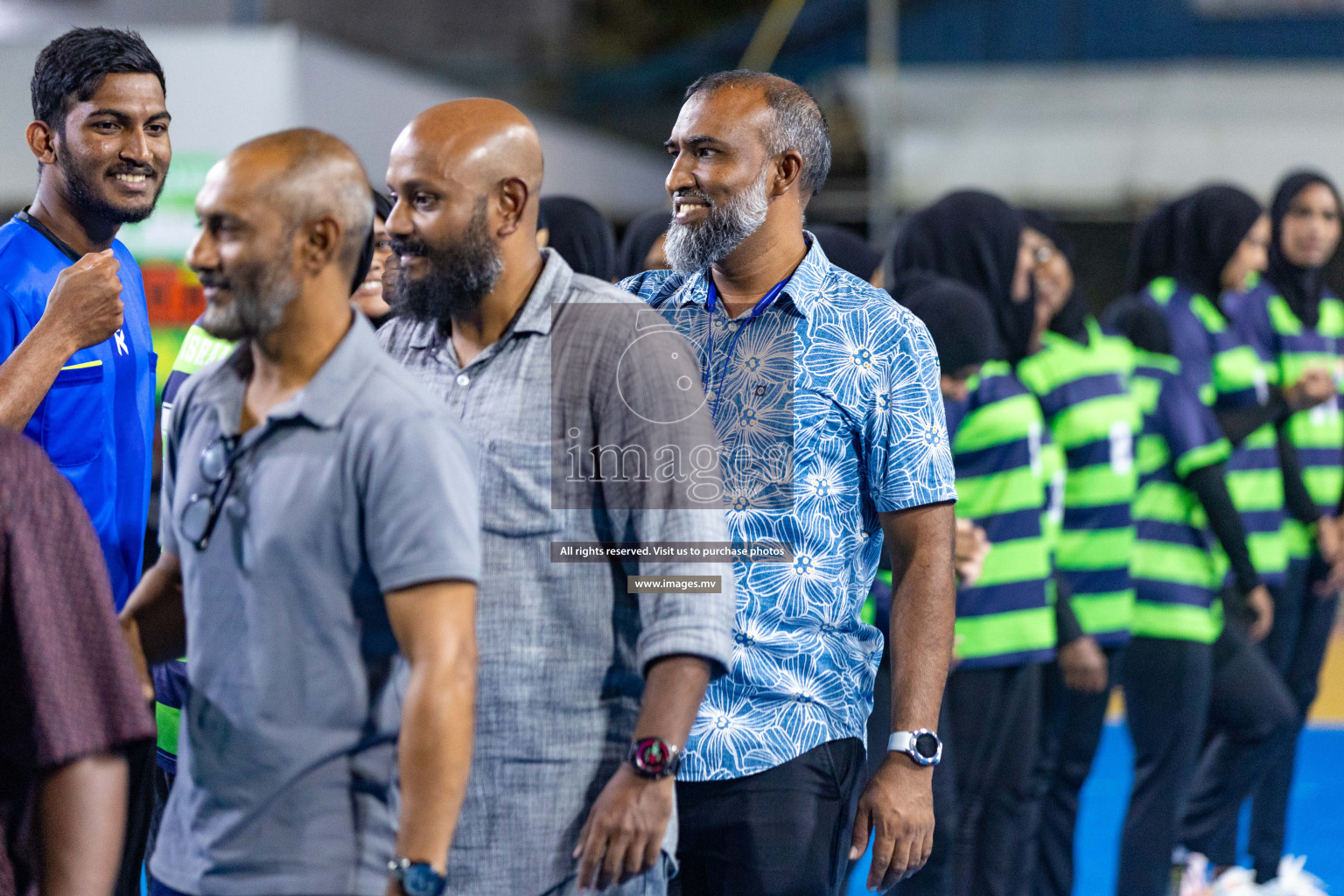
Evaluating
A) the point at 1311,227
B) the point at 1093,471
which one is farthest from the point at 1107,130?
the point at 1093,471

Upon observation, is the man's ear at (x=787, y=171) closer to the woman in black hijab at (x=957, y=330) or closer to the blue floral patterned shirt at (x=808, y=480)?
the blue floral patterned shirt at (x=808, y=480)

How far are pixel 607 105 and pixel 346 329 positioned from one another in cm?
1057

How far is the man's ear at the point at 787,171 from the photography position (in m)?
2.34

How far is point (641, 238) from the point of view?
411 centimetres

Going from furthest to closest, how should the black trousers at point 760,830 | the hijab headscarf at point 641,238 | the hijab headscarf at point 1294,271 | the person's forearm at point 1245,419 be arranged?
the hijab headscarf at point 1294,271 → the person's forearm at point 1245,419 → the hijab headscarf at point 641,238 → the black trousers at point 760,830

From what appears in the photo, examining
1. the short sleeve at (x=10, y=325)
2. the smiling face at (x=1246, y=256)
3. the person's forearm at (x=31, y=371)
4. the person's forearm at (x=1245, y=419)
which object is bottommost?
the person's forearm at (x=31, y=371)

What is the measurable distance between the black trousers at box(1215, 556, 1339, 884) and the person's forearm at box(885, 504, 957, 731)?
9.88 ft

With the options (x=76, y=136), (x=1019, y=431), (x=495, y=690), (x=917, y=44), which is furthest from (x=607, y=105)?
(x=495, y=690)

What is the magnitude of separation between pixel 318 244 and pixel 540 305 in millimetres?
363

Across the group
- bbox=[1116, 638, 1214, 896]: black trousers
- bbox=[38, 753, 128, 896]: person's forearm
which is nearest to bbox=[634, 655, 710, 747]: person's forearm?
bbox=[38, 753, 128, 896]: person's forearm

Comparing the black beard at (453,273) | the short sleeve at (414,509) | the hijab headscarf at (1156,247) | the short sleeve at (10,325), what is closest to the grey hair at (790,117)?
the black beard at (453,273)

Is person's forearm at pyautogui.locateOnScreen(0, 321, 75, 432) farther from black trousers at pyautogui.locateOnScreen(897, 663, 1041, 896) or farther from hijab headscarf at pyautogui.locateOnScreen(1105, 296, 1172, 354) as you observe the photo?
hijab headscarf at pyautogui.locateOnScreen(1105, 296, 1172, 354)

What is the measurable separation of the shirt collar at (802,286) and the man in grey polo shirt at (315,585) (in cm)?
80

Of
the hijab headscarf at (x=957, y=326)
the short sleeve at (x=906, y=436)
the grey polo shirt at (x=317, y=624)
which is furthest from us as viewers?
the hijab headscarf at (x=957, y=326)
